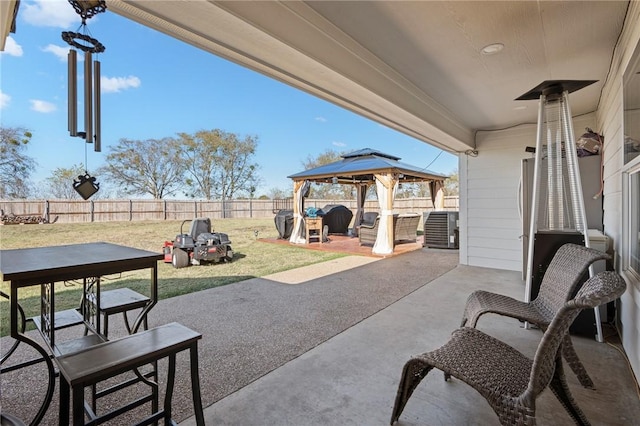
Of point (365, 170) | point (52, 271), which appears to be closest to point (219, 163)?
point (365, 170)

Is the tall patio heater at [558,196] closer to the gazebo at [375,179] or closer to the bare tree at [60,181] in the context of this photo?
the gazebo at [375,179]

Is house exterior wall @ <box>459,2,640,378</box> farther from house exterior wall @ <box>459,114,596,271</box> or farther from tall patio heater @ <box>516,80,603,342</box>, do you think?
tall patio heater @ <box>516,80,603,342</box>

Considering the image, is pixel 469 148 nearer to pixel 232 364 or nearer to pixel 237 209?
pixel 232 364

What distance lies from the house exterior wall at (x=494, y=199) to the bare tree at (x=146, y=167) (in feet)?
47.7

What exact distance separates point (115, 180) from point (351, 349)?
1510 centimetres

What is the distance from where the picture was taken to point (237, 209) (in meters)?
15.7

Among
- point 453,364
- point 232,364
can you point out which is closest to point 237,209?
point 232,364

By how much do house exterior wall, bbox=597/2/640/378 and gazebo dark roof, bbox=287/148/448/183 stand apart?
14.8ft

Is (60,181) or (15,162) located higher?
(15,162)

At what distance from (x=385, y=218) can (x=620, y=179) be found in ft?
16.5

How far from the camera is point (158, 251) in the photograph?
788 cm

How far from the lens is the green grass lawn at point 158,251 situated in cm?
428

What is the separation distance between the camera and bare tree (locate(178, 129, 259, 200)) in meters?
18.2

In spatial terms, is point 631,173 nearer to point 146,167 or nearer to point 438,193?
point 438,193
